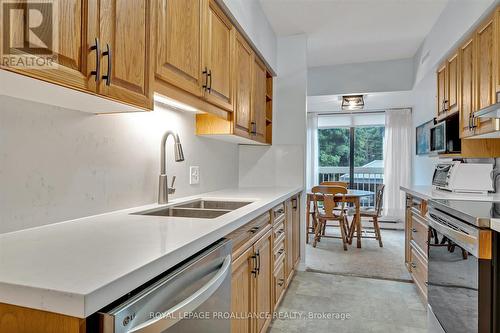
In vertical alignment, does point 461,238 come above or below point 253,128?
below

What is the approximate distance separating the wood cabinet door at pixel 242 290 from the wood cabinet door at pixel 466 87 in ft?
6.51

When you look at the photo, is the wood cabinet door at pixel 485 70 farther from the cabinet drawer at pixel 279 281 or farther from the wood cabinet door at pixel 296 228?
the cabinet drawer at pixel 279 281

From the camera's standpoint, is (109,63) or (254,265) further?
(254,265)

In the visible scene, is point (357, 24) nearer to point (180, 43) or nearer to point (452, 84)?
point (452, 84)

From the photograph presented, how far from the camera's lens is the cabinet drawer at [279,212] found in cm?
207

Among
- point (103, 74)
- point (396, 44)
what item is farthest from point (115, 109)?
point (396, 44)

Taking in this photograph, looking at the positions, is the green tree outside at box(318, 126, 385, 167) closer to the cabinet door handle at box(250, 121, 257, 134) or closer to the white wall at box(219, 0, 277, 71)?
the white wall at box(219, 0, 277, 71)

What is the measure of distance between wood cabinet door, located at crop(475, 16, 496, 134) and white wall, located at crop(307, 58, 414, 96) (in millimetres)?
2001

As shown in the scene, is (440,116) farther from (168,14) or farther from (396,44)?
(168,14)

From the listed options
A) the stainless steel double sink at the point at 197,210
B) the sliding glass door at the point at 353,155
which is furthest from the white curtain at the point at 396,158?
the stainless steel double sink at the point at 197,210

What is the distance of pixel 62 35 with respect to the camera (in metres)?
0.81

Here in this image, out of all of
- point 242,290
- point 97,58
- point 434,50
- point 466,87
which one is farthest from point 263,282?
point 434,50

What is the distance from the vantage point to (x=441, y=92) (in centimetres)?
300

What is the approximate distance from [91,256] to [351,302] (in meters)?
2.30
